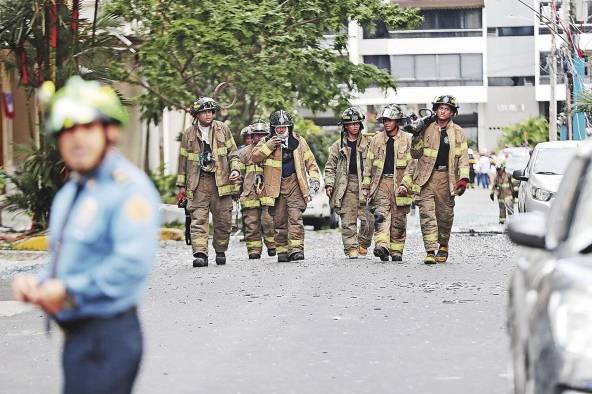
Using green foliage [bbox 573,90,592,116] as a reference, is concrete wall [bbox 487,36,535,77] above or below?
above

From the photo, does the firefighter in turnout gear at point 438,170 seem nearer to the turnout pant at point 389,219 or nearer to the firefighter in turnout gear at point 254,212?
the turnout pant at point 389,219

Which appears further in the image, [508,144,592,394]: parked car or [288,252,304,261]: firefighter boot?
[288,252,304,261]: firefighter boot

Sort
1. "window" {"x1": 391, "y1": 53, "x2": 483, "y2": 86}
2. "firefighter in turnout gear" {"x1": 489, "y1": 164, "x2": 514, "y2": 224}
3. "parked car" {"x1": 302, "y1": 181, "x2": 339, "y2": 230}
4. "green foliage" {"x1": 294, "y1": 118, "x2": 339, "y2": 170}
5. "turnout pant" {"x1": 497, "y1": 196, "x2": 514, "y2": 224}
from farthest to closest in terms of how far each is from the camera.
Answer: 1. "window" {"x1": 391, "y1": 53, "x2": 483, "y2": 86}
2. "green foliage" {"x1": 294, "y1": 118, "x2": 339, "y2": 170}
3. "parked car" {"x1": 302, "y1": 181, "x2": 339, "y2": 230}
4. "firefighter in turnout gear" {"x1": 489, "y1": 164, "x2": 514, "y2": 224}
5. "turnout pant" {"x1": 497, "y1": 196, "x2": 514, "y2": 224}

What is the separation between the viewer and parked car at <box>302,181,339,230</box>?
28.5m

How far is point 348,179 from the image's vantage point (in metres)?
17.5

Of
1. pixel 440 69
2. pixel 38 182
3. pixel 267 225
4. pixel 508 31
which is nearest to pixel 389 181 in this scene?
pixel 267 225

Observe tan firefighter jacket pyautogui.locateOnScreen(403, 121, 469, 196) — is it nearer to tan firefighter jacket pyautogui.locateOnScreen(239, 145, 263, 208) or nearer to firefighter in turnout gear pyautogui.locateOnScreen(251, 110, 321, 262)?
firefighter in turnout gear pyautogui.locateOnScreen(251, 110, 321, 262)

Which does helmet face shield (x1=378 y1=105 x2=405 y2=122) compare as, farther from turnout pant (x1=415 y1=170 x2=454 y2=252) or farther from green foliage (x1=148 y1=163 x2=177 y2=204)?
green foliage (x1=148 y1=163 x2=177 y2=204)

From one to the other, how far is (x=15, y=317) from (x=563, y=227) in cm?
695

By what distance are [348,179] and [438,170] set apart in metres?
1.73

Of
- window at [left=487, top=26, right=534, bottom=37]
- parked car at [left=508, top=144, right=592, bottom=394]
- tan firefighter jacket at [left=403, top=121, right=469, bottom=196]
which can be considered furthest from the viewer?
window at [left=487, top=26, right=534, bottom=37]

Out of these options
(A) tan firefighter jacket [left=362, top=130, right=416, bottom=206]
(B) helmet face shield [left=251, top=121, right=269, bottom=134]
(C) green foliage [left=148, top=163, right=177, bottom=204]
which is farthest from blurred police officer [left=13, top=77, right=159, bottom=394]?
(C) green foliage [left=148, top=163, right=177, bottom=204]

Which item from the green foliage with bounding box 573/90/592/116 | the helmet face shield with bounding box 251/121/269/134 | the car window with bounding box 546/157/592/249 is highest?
the green foliage with bounding box 573/90/592/116

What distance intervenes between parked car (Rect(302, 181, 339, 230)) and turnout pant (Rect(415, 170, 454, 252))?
11.8 meters
